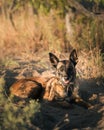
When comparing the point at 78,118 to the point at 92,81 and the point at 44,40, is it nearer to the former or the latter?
the point at 92,81

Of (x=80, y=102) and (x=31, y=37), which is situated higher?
(x=31, y=37)

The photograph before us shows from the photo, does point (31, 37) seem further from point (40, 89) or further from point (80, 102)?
point (80, 102)

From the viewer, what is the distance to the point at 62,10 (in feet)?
41.5

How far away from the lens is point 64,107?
848 centimetres

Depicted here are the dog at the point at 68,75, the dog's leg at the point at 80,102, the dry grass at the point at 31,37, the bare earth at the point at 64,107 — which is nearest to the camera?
the bare earth at the point at 64,107

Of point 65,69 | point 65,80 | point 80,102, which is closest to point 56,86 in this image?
point 65,80

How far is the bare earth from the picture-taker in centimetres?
694

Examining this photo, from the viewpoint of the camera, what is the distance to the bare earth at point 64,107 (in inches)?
273

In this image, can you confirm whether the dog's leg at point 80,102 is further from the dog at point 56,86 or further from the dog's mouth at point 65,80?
the dog's mouth at point 65,80

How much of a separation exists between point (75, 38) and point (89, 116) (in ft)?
15.6

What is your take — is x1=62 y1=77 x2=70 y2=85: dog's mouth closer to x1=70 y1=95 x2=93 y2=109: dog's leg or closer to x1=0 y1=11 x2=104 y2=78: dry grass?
x1=70 y1=95 x2=93 y2=109: dog's leg

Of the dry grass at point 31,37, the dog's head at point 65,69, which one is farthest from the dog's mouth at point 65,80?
the dry grass at point 31,37

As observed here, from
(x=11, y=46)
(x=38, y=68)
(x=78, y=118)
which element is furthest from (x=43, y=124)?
(x=11, y=46)

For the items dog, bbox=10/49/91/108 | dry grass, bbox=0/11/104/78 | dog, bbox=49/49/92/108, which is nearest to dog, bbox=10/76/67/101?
dog, bbox=10/49/91/108
